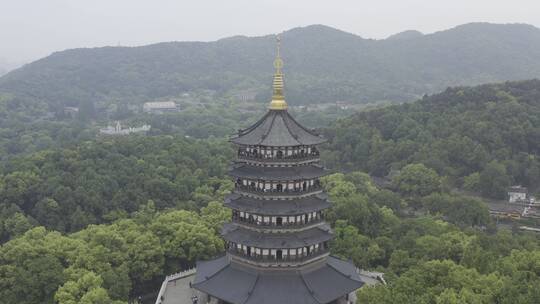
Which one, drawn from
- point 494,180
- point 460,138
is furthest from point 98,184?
point 460,138

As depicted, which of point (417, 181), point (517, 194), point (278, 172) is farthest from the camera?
point (517, 194)

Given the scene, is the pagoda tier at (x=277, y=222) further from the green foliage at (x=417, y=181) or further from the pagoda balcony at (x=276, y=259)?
the green foliage at (x=417, y=181)

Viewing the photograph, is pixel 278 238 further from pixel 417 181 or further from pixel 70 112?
pixel 70 112

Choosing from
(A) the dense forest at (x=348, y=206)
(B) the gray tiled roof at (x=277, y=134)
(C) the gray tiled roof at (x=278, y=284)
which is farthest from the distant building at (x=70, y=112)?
(B) the gray tiled roof at (x=277, y=134)

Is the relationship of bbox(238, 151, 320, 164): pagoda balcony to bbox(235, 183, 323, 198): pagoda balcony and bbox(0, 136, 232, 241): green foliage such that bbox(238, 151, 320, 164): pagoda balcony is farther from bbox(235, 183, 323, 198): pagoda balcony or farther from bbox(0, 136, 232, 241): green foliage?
bbox(0, 136, 232, 241): green foliage

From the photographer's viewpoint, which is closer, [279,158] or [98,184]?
[279,158]

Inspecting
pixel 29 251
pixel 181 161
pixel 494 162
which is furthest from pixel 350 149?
pixel 29 251

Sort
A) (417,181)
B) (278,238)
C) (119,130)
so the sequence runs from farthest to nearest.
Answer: (119,130)
(417,181)
(278,238)

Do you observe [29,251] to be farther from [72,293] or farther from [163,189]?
[163,189]
